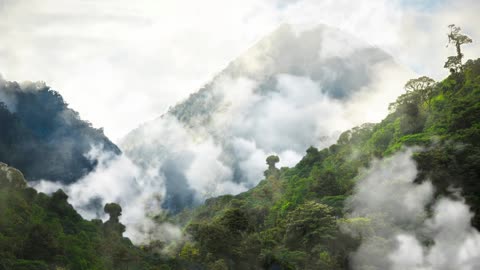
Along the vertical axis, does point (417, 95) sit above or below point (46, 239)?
above

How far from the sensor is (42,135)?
5448 inches

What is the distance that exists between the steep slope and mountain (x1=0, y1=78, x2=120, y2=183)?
57.6m

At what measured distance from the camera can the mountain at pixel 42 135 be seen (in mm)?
118688

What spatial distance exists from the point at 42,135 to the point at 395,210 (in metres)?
107

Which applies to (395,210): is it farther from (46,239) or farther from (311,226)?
(46,239)

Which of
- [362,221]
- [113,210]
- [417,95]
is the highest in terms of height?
[417,95]

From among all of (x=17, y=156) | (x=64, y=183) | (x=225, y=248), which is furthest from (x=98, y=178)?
(x=225, y=248)

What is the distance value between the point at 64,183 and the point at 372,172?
319 ft

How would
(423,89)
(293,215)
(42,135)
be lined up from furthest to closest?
1. (42,135)
2. (423,89)
3. (293,215)

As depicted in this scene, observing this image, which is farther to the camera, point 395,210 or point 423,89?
point 423,89

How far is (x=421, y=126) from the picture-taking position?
97.0 m

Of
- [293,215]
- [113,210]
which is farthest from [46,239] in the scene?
[113,210]

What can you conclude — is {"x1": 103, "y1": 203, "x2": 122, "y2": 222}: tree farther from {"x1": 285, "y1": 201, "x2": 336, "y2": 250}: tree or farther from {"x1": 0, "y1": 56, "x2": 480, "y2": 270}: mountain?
{"x1": 285, "y1": 201, "x2": 336, "y2": 250}: tree

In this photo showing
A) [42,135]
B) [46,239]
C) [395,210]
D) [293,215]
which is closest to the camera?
[46,239]
